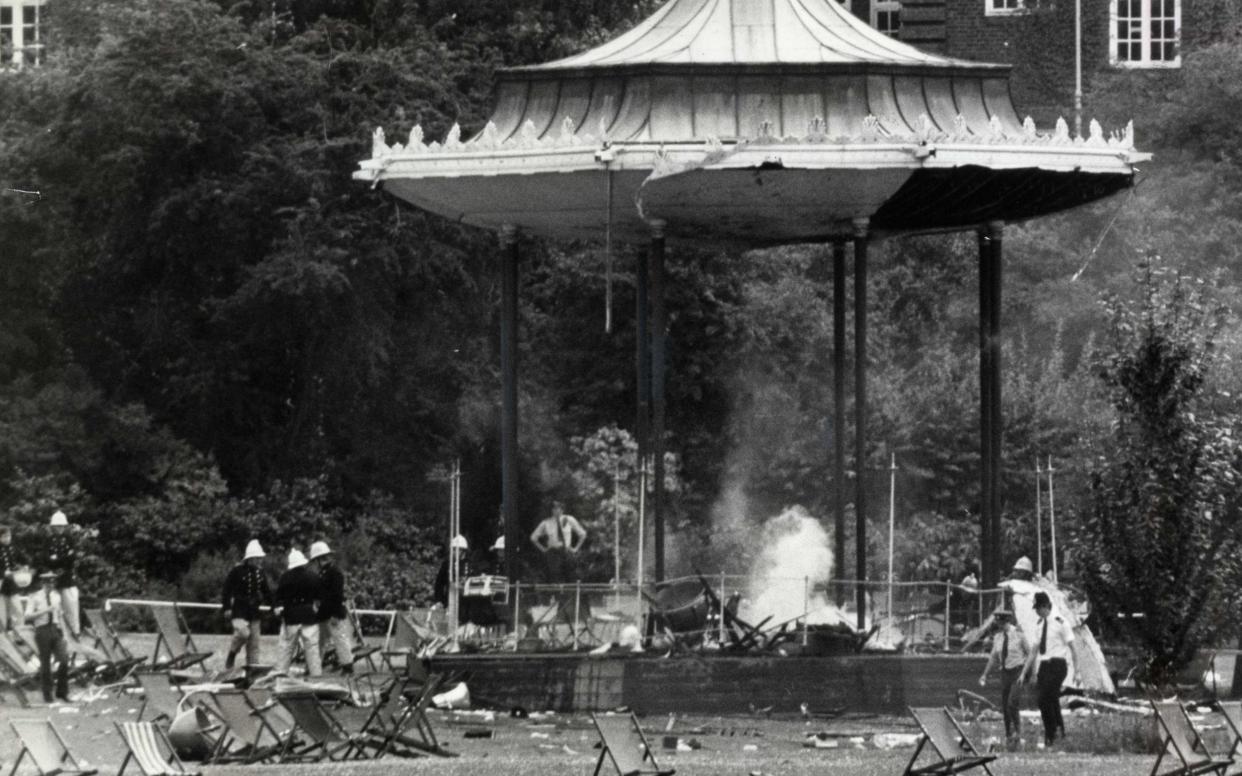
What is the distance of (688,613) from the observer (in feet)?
104

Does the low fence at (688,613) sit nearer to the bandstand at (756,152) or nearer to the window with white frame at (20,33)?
the bandstand at (756,152)

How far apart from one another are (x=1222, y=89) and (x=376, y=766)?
33.6 m

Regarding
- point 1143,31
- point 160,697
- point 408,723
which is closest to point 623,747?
point 408,723

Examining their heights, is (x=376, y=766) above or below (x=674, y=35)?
below

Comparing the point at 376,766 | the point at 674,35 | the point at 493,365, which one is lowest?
the point at 376,766

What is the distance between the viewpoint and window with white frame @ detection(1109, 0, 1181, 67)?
61.9 metres

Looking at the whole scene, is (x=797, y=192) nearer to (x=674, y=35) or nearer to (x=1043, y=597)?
(x=674, y=35)

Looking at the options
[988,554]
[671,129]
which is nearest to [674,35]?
[671,129]

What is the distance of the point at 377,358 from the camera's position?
5025 centimetres

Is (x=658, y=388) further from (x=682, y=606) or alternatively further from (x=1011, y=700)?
(x=1011, y=700)

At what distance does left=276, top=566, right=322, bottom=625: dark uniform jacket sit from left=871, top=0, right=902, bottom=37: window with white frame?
3240cm

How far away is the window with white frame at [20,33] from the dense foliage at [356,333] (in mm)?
965

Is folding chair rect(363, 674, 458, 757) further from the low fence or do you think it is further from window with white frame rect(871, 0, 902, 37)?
window with white frame rect(871, 0, 902, 37)

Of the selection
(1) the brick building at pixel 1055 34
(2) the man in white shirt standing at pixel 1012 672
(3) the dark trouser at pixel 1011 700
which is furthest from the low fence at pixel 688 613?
(1) the brick building at pixel 1055 34
